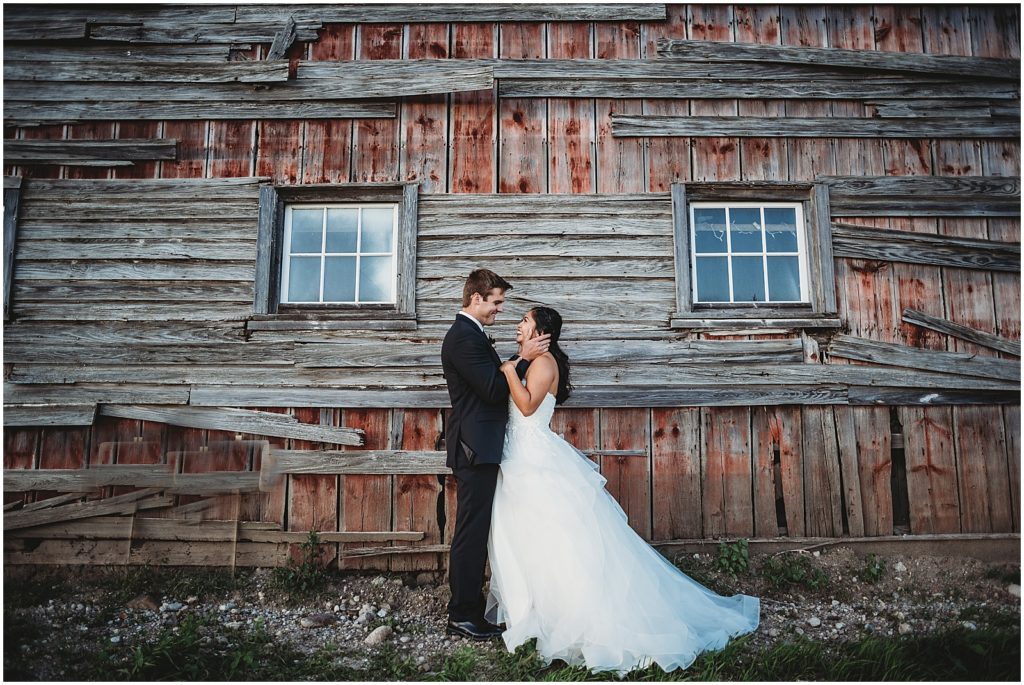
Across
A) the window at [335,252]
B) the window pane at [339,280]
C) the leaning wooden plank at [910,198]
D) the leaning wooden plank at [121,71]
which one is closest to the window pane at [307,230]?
the window at [335,252]

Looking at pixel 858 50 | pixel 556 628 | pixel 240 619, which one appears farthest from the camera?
pixel 858 50

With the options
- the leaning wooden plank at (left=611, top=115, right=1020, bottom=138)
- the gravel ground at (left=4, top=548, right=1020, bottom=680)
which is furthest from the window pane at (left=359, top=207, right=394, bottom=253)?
the gravel ground at (left=4, top=548, right=1020, bottom=680)

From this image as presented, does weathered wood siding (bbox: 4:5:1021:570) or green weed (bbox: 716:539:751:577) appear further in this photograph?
weathered wood siding (bbox: 4:5:1021:570)

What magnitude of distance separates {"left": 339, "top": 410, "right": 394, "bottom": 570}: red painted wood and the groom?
1.27m

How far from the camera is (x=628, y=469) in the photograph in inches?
197

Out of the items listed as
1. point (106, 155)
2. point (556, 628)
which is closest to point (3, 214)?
point (106, 155)

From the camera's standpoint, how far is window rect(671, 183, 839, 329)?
5.11 m

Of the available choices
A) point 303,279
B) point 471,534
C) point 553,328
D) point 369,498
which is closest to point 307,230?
point 303,279

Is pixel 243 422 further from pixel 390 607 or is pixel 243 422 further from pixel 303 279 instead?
pixel 390 607

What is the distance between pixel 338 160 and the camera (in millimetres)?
5230

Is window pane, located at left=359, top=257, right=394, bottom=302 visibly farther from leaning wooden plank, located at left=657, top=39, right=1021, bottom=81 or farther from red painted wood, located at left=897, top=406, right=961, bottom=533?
red painted wood, located at left=897, top=406, right=961, bottom=533

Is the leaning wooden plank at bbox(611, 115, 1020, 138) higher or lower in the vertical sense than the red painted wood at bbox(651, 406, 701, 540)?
higher

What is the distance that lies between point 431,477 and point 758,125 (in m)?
3.90

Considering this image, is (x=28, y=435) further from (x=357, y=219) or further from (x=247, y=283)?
(x=357, y=219)
